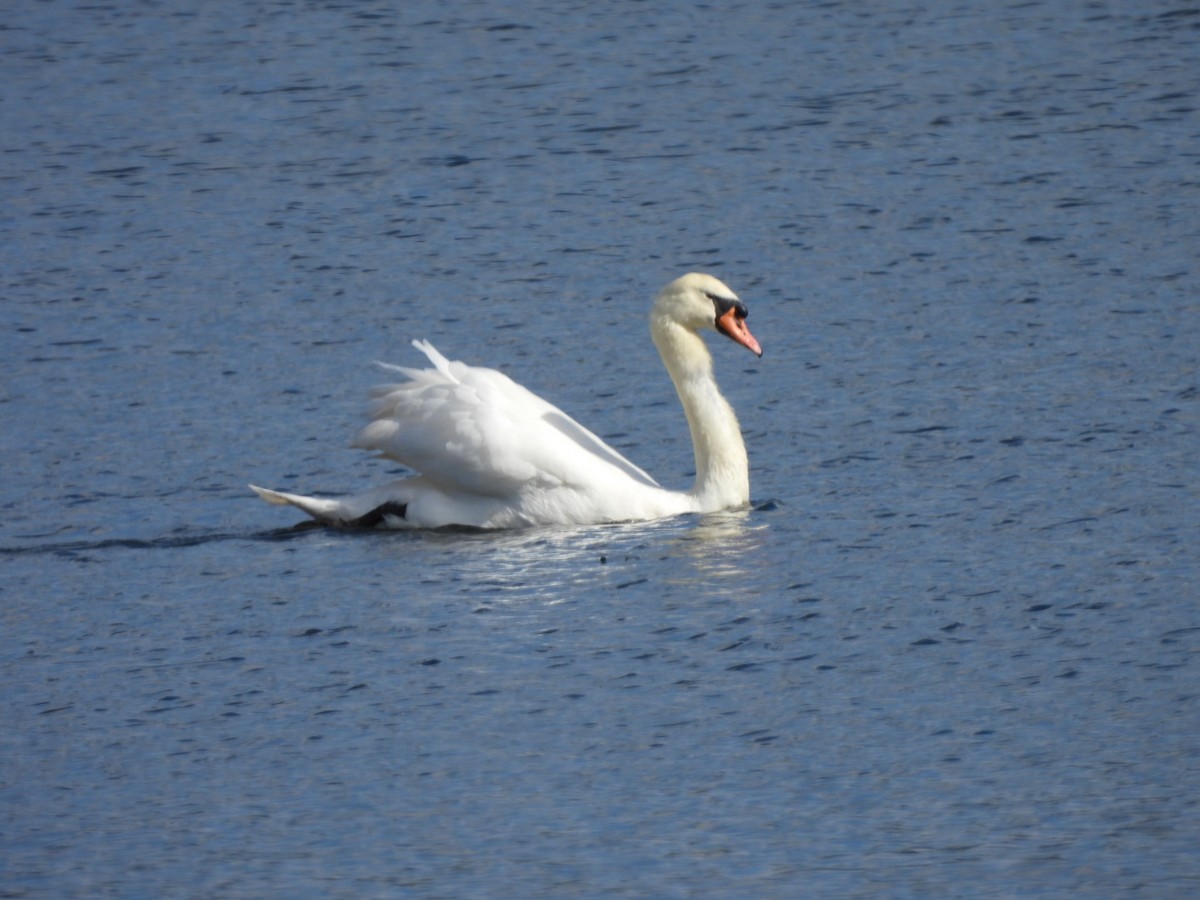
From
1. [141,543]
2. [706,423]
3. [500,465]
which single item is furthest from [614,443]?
[141,543]

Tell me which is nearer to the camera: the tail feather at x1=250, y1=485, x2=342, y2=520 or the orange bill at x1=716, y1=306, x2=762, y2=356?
the tail feather at x1=250, y1=485, x2=342, y2=520

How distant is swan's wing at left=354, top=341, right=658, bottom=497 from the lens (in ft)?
35.5

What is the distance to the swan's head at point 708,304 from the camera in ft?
37.4

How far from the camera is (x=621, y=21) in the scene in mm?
19938

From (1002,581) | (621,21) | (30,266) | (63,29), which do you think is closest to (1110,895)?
(1002,581)

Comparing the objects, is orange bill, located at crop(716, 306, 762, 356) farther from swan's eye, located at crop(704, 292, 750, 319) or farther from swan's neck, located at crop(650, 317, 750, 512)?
swan's neck, located at crop(650, 317, 750, 512)

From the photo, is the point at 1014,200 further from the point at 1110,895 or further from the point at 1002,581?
the point at 1110,895

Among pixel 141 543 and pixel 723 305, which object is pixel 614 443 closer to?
pixel 723 305

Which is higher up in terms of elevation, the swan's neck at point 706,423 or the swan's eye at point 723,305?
the swan's eye at point 723,305

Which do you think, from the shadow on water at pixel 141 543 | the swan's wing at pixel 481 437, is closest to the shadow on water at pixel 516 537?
the shadow on water at pixel 141 543

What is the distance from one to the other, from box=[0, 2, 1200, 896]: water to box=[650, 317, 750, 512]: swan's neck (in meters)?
0.28

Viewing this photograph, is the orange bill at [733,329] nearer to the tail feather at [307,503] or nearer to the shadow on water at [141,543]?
the tail feather at [307,503]

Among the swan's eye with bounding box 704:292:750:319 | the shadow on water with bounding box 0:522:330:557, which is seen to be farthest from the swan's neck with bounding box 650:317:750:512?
the shadow on water with bounding box 0:522:330:557

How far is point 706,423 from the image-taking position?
11234 mm
